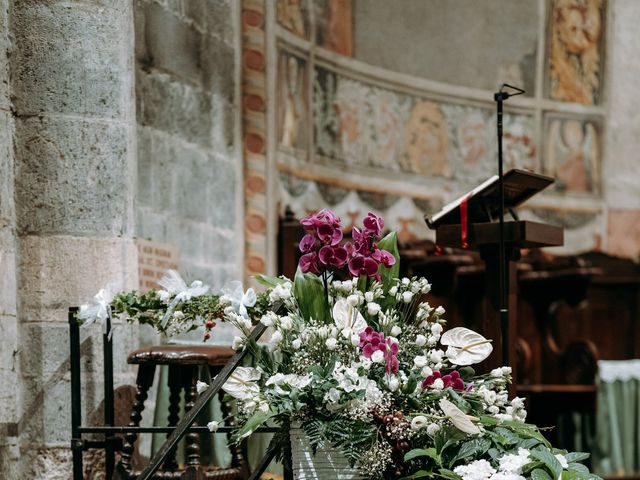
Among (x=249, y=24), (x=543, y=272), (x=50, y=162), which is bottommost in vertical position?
(x=543, y=272)

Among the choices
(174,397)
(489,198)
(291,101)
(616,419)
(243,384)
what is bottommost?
(616,419)

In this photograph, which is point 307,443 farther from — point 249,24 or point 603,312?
point 603,312

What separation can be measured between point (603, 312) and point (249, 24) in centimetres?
410

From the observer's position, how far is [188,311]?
4652mm

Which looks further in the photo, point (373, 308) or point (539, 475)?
point (373, 308)

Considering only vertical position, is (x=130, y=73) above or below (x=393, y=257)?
above

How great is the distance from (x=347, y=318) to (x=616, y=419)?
5.52 m

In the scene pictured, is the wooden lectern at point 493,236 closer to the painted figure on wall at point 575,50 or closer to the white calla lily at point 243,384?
the white calla lily at point 243,384

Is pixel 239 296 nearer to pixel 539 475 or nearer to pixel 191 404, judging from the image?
pixel 191 404

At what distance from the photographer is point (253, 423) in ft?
Answer: 11.6

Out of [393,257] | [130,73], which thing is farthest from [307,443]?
[130,73]

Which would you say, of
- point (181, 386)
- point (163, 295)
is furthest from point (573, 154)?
point (163, 295)

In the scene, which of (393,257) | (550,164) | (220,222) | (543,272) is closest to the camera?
(393,257)

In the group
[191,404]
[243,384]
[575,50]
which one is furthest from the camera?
[575,50]
